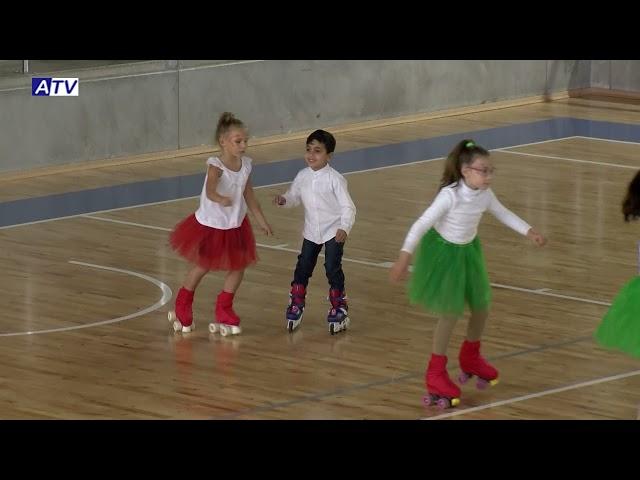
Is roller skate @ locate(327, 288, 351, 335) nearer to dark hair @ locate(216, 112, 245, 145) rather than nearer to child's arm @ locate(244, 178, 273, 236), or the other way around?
child's arm @ locate(244, 178, 273, 236)

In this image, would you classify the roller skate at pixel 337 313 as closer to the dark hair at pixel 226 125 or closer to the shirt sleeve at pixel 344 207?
the shirt sleeve at pixel 344 207

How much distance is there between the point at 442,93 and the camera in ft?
59.4

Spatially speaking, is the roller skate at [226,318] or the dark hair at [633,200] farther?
the roller skate at [226,318]

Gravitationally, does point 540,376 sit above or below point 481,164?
below

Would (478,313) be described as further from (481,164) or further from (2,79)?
(2,79)

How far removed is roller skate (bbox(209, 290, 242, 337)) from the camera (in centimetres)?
915

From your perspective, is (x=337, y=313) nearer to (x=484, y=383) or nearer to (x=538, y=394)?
(x=484, y=383)

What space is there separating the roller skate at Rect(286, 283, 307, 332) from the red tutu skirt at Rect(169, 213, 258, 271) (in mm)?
309

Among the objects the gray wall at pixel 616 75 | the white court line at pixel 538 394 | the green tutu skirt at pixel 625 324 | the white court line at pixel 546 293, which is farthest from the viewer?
the gray wall at pixel 616 75

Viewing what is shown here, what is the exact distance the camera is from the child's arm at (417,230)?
24.2ft

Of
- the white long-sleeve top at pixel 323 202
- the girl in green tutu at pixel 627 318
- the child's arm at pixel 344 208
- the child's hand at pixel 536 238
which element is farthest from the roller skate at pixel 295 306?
the girl in green tutu at pixel 627 318

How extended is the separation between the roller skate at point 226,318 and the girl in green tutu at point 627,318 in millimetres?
2416
